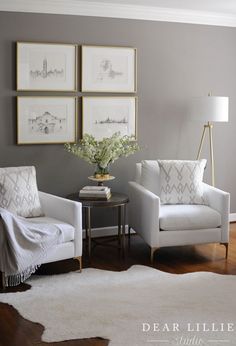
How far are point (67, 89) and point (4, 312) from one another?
244 cm

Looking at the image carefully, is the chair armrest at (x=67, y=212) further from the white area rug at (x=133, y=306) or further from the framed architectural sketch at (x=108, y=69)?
the framed architectural sketch at (x=108, y=69)

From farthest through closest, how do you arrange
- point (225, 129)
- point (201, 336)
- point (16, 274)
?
1. point (225, 129)
2. point (16, 274)
3. point (201, 336)

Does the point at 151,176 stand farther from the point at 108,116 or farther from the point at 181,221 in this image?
the point at 108,116

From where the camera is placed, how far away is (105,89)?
5246 mm

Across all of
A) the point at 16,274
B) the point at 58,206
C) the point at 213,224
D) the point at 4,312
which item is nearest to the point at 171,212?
the point at 213,224

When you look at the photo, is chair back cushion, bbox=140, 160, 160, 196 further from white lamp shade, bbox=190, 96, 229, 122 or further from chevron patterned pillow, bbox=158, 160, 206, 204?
white lamp shade, bbox=190, 96, 229, 122

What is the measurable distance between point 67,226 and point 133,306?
0.95m

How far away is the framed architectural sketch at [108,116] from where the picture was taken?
5.21 meters

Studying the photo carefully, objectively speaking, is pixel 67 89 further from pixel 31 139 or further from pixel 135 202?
pixel 135 202

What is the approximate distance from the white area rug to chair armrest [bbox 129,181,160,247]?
0.33 m

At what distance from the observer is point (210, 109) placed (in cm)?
516

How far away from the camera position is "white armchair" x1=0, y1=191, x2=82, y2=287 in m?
4.13

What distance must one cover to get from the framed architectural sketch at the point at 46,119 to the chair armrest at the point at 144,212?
867 millimetres

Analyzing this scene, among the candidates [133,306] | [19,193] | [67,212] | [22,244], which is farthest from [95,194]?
[133,306]
